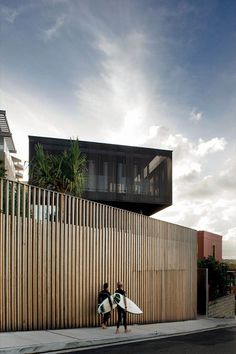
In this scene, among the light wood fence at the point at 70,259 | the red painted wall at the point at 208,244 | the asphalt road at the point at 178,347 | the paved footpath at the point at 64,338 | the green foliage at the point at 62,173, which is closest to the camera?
the paved footpath at the point at 64,338

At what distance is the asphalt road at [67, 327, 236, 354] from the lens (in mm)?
12788

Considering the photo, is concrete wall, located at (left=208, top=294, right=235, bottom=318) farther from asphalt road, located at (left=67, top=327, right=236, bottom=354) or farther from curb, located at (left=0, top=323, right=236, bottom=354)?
curb, located at (left=0, top=323, right=236, bottom=354)

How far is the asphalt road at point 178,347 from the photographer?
1279 centimetres

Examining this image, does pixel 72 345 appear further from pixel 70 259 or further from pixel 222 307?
pixel 222 307

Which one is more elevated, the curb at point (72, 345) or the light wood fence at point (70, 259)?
the light wood fence at point (70, 259)

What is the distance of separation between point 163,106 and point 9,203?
9.62 metres

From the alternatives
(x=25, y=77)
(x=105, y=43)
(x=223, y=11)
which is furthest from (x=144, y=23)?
(x=25, y=77)

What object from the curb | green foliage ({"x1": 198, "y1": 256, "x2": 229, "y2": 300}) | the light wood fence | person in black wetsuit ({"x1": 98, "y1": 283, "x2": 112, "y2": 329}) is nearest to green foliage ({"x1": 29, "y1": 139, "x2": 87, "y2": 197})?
the light wood fence

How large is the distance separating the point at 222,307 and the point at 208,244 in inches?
522

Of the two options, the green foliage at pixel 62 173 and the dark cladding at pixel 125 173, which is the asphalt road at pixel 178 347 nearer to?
the green foliage at pixel 62 173

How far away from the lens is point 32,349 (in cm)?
1181

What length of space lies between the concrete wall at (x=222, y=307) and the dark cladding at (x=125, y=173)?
810 cm

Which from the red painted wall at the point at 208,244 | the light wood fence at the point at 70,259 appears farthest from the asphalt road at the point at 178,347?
the red painted wall at the point at 208,244

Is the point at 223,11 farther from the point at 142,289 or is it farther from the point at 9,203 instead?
the point at 142,289
